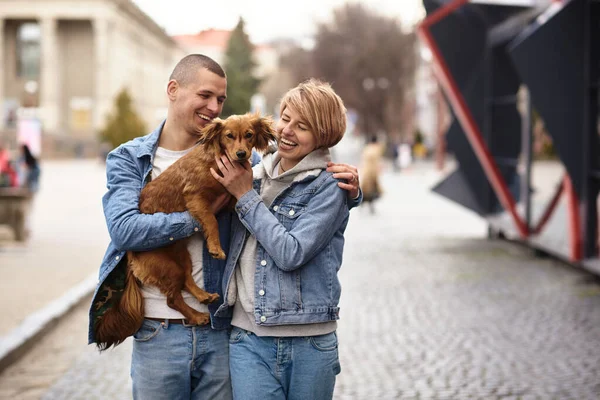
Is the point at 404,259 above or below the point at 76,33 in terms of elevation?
below

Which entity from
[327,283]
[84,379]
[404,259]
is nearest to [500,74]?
[404,259]

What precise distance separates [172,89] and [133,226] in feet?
1.79

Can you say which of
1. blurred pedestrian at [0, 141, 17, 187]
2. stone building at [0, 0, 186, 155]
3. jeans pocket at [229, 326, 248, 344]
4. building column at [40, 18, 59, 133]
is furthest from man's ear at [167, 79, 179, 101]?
building column at [40, 18, 59, 133]

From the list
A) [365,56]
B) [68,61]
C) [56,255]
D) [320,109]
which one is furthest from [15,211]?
[68,61]

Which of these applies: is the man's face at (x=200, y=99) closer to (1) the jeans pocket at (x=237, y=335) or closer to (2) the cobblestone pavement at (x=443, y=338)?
(1) the jeans pocket at (x=237, y=335)

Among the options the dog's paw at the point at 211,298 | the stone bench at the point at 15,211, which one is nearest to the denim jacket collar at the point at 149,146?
the dog's paw at the point at 211,298

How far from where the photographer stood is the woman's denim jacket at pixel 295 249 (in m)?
3.08

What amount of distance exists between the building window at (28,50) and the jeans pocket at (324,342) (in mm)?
81926

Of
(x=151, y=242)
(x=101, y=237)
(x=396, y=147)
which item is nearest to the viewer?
(x=151, y=242)

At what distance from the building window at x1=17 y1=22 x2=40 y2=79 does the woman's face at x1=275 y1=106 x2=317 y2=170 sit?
81.8 metres

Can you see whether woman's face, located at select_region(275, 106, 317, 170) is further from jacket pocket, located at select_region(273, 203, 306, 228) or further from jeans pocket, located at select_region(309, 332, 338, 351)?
jeans pocket, located at select_region(309, 332, 338, 351)

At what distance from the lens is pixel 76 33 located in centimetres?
8325

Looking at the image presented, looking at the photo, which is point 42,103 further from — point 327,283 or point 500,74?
point 327,283

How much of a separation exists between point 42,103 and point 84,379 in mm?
75539
